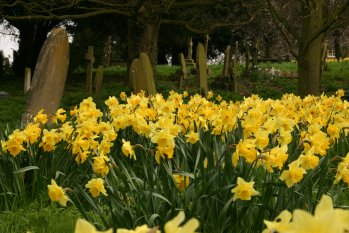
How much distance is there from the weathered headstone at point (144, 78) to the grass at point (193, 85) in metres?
2.51

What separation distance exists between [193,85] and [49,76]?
969 centimetres

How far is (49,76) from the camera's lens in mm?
6555

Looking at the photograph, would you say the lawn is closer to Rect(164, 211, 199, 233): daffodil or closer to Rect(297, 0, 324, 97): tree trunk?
Rect(164, 211, 199, 233): daffodil

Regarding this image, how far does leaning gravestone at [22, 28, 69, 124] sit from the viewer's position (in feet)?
21.0

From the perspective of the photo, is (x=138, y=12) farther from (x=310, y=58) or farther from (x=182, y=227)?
(x=182, y=227)

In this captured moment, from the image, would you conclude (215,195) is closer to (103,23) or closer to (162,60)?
(103,23)

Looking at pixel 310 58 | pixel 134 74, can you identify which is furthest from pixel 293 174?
pixel 310 58

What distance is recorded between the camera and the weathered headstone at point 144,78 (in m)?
7.83

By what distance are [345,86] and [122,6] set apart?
709cm

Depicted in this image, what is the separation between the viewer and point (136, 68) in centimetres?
816

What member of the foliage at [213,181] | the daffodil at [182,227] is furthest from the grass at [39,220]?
the daffodil at [182,227]

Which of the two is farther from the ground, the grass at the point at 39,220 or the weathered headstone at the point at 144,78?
the weathered headstone at the point at 144,78

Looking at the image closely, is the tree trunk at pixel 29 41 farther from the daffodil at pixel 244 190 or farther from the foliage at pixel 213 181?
the daffodil at pixel 244 190

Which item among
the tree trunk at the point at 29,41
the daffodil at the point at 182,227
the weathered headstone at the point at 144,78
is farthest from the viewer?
the tree trunk at the point at 29,41
